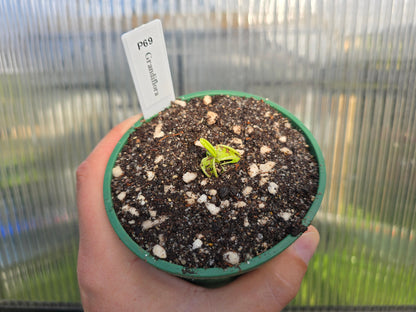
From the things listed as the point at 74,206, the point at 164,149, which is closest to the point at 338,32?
the point at 164,149

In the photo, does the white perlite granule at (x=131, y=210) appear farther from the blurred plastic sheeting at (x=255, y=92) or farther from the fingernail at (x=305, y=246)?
the blurred plastic sheeting at (x=255, y=92)

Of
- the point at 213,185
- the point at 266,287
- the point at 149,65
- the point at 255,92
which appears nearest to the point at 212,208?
the point at 213,185

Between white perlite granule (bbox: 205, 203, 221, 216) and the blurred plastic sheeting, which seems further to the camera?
the blurred plastic sheeting

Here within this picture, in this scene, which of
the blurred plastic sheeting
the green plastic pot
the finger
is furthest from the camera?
the blurred plastic sheeting

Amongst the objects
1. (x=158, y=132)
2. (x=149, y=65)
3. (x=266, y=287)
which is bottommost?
(x=266, y=287)

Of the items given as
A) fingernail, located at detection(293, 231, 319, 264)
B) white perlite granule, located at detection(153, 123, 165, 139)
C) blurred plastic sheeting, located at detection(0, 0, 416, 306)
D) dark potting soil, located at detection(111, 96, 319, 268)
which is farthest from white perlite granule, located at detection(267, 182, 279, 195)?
blurred plastic sheeting, located at detection(0, 0, 416, 306)

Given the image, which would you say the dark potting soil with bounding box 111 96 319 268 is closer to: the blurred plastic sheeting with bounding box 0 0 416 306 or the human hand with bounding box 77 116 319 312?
the human hand with bounding box 77 116 319 312

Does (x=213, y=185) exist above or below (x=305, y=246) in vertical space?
above

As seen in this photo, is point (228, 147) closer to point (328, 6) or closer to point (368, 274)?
point (328, 6)

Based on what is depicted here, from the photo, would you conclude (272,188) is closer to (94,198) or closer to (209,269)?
(209,269)
